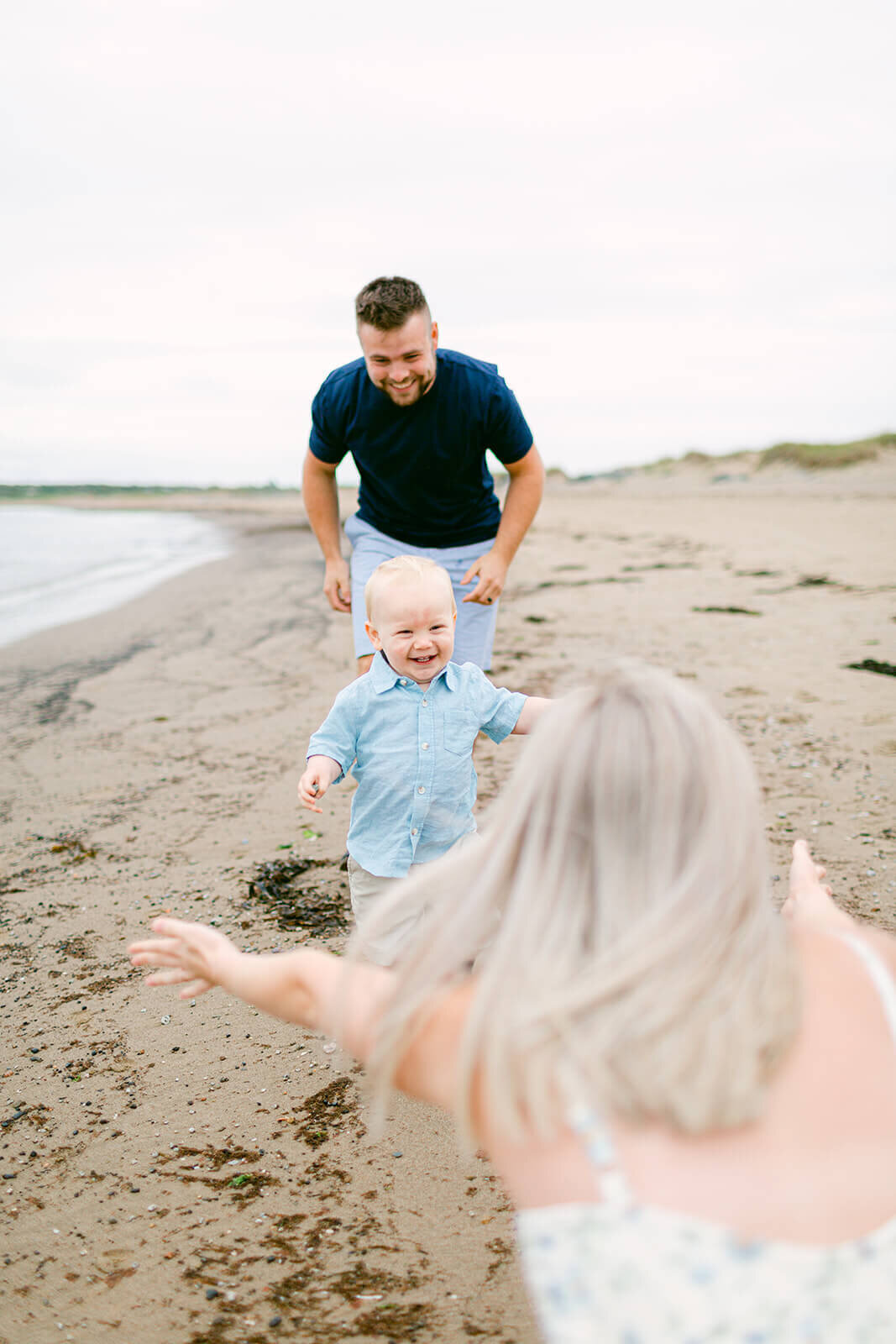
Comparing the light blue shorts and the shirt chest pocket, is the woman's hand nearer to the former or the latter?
the shirt chest pocket

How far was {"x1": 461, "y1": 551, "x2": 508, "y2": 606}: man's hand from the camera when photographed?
12.5ft

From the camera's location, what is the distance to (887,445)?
26.6m

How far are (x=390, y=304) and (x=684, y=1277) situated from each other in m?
3.19

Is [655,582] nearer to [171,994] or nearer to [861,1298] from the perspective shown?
[171,994]

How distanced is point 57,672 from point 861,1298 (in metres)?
8.40

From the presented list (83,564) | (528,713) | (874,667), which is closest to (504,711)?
(528,713)

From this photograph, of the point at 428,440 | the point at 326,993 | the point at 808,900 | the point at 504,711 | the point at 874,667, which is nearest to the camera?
the point at 326,993

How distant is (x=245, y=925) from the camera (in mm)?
3607

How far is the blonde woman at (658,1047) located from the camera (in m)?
1.16

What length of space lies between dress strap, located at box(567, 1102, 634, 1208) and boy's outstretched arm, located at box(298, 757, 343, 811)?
4.34 ft

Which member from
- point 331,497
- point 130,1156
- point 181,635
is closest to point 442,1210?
point 130,1156

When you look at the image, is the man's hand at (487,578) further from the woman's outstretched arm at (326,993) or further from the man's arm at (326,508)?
the woman's outstretched arm at (326,993)

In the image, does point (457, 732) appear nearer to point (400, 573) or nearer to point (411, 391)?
point (400, 573)

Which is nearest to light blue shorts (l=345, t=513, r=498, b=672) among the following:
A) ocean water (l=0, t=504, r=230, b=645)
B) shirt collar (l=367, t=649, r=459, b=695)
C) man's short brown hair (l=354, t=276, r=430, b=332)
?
man's short brown hair (l=354, t=276, r=430, b=332)
